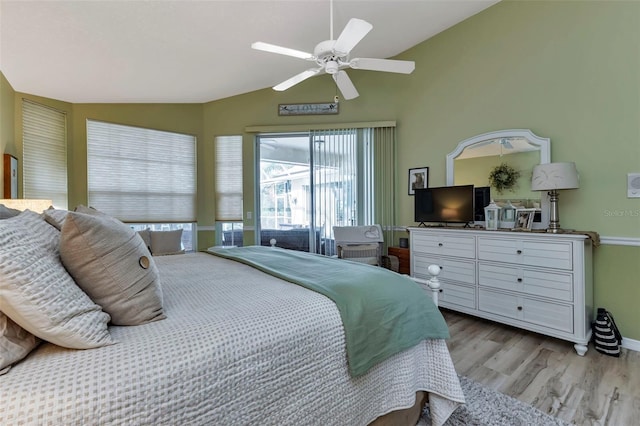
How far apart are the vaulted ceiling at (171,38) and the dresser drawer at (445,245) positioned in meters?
2.40

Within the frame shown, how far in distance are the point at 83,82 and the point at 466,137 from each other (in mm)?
4461

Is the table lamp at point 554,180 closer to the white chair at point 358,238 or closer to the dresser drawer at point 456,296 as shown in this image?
the dresser drawer at point 456,296

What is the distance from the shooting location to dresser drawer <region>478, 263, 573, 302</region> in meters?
2.37

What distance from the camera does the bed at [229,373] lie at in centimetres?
69

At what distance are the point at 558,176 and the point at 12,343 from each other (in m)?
3.27

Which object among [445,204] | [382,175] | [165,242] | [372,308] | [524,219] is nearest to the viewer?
[372,308]

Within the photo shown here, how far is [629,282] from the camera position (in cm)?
241

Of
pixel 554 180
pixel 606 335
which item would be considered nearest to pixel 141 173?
pixel 554 180

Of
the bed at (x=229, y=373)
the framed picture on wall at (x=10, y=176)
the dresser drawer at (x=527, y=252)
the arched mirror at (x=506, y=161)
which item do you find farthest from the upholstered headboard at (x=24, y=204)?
the arched mirror at (x=506, y=161)

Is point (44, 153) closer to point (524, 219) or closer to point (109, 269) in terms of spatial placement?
point (109, 269)

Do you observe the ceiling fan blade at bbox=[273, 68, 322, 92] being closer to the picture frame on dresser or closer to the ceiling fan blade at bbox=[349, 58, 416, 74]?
the ceiling fan blade at bbox=[349, 58, 416, 74]

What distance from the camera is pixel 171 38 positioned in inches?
114

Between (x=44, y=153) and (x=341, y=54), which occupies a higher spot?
(x=341, y=54)

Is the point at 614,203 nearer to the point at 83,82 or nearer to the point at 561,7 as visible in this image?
the point at 561,7
